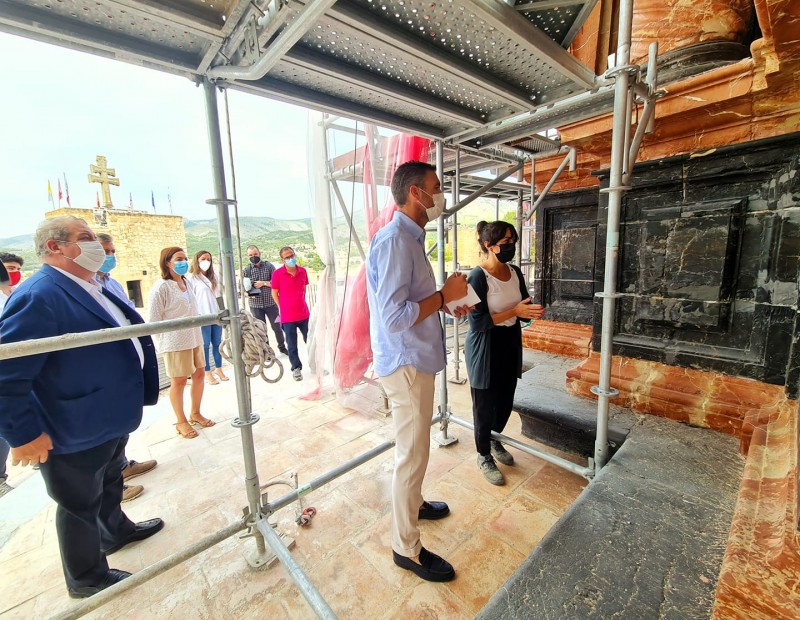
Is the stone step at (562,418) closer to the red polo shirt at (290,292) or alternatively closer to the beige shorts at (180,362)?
the beige shorts at (180,362)

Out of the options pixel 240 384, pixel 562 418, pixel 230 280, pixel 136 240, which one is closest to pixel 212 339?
pixel 240 384

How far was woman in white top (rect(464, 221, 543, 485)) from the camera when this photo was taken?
2.45m

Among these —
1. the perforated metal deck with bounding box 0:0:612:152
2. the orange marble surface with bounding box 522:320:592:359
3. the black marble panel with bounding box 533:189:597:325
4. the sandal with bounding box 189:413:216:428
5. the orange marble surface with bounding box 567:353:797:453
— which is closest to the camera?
the perforated metal deck with bounding box 0:0:612:152

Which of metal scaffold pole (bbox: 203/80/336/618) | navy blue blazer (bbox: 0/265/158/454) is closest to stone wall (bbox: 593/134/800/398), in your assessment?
metal scaffold pole (bbox: 203/80/336/618)

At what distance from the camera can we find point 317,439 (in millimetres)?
3398

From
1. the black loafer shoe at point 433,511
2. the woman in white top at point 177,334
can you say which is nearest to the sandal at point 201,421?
the woman in white top at point 177,334

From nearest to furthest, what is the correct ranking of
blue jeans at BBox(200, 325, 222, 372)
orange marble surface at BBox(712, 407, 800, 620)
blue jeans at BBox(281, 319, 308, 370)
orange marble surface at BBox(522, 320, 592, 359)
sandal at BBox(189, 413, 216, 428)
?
orange marble surface at BBox(712, 407, 800, 620)
sandal at BBox(189, 413, 216, 428)
orange marble surface at BBox(522, 320, 592, 359)
blue jeans at BBox(200, 325, 222, 372)
blue jeans at BBox(281, 319, 308, 370)

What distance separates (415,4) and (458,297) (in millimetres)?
1277

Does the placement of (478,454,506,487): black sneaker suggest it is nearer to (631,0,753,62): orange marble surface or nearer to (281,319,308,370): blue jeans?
(631,0,753,62): orange marble surface

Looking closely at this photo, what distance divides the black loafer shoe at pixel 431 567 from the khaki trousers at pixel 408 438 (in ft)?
0.22

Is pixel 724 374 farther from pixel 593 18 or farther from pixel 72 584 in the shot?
pixel 72 584

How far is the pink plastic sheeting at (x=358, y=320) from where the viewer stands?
3863 millimetres

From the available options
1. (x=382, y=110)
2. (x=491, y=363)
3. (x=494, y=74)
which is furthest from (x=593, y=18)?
(x=491, y=363)

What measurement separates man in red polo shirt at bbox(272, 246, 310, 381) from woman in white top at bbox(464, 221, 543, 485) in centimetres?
325
